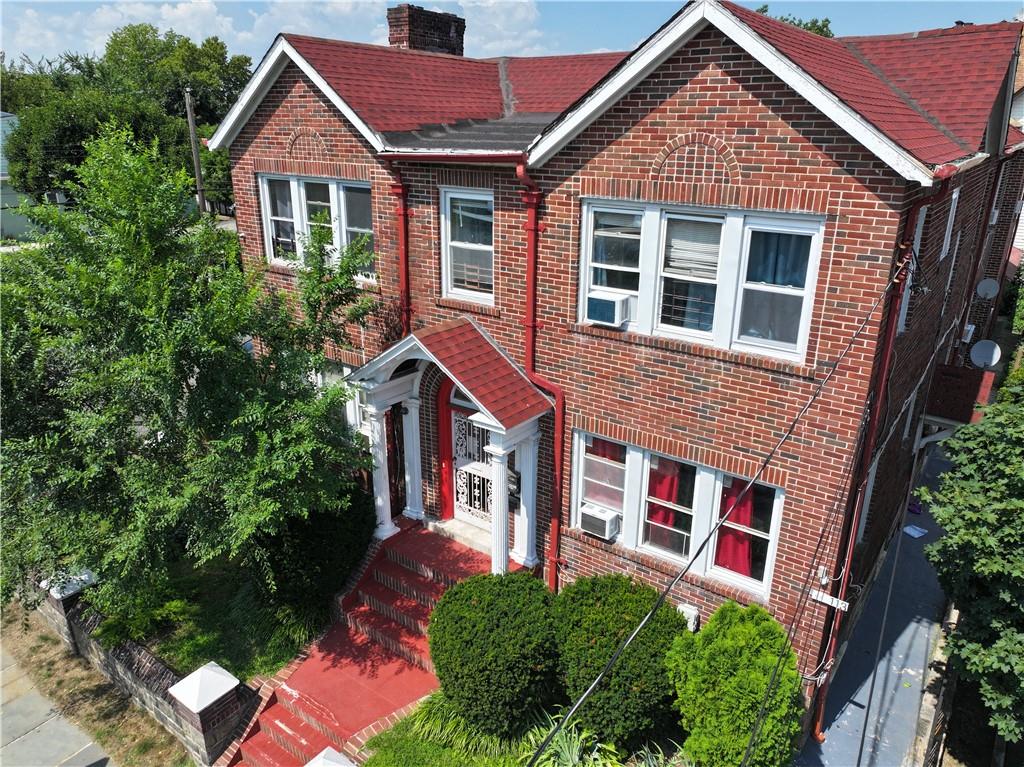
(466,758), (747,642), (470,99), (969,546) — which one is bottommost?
(466,758)

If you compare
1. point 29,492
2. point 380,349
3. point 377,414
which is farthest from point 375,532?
point 29,492

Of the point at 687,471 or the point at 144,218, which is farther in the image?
the point at 687,471

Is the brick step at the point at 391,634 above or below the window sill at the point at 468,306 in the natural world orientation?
below

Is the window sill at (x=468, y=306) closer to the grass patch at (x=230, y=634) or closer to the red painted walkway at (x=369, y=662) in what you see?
the red painted walkway at (x=369, y=662)

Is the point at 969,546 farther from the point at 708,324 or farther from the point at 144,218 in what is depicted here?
the point at 144,218

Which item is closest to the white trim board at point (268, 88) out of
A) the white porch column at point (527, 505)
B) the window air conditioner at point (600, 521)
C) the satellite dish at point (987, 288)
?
the white porch column at point (527, 505)

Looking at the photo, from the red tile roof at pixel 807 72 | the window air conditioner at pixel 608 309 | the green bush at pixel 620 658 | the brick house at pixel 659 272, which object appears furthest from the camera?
the window air conditioner at pixel 608 309

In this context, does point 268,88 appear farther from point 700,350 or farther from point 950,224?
point 950,224

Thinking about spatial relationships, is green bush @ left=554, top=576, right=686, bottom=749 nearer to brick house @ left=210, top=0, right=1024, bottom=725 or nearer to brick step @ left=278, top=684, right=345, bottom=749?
brick house @ left=210, top=0, right=1024, bottom=725
